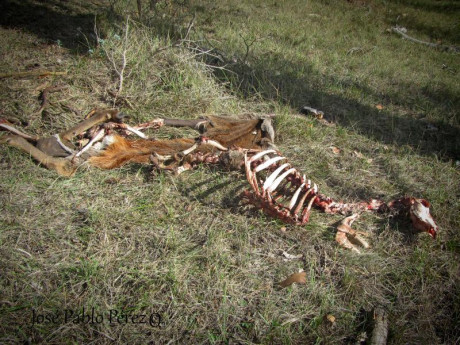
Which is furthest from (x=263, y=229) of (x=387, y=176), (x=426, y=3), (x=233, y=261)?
(x=426, y=3)

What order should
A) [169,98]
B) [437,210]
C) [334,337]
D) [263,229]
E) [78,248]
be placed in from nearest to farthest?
[334,337], [78,248], [263,229], [437,210], [169,98]

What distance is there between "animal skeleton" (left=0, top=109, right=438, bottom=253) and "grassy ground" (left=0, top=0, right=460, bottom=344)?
4.0 inches

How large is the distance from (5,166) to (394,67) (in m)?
5.86

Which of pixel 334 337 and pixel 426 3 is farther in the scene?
pixel 426 3

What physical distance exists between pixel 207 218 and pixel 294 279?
2.48 feet

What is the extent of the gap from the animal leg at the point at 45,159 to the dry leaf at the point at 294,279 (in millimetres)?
1807

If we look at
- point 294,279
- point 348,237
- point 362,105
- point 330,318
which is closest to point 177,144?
point 294,279

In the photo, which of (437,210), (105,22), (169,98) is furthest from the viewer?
(105,22)

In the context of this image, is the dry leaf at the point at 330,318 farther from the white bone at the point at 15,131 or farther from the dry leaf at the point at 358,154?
the white bone at the point at 15,131

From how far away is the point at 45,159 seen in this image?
2287 millimetres

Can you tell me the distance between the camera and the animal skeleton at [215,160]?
2.13m

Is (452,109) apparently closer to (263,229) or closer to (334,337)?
(263,229)

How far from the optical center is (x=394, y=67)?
519 centimetres

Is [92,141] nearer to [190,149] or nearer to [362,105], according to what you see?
[190,149]
